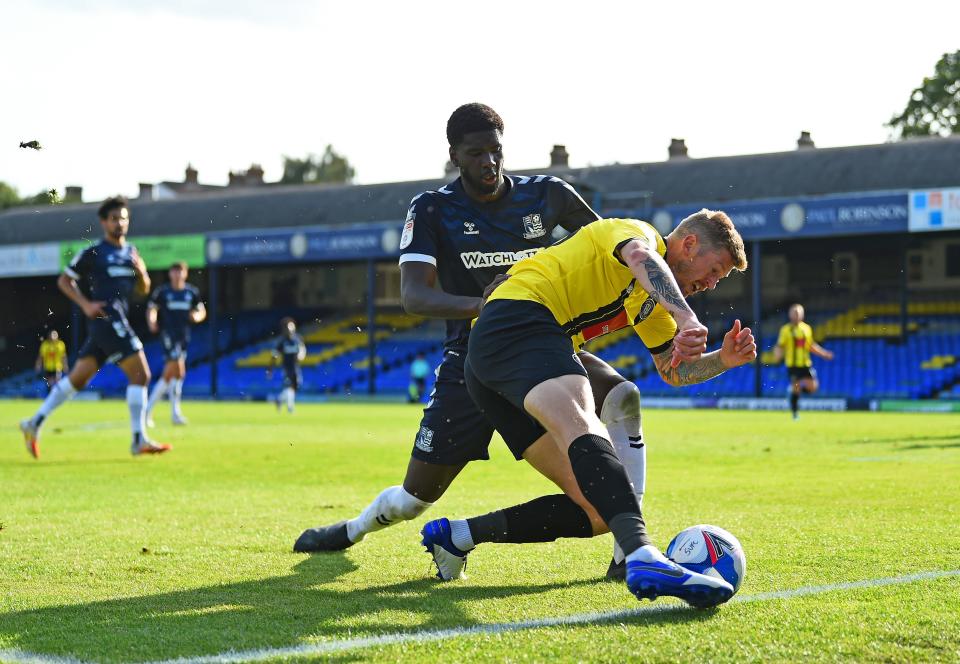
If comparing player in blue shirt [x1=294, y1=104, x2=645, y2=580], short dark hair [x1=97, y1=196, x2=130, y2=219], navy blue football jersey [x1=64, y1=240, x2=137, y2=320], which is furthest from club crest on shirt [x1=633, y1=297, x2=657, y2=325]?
navy blue football jersey [x1=64, y1=240, x2=137, y2=320]

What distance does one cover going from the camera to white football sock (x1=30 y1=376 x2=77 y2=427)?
12297 millimetres

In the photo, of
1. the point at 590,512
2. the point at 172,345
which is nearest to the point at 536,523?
the point at 590,512

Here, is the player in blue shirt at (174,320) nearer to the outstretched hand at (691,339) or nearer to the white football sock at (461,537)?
the white football sock at (461,537)

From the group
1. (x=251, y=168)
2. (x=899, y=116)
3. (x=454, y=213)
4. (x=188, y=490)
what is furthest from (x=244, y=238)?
(x=454, y=213)

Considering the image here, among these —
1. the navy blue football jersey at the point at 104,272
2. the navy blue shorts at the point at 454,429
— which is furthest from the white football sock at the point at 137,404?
the navy blue shorts at the point at 454,429

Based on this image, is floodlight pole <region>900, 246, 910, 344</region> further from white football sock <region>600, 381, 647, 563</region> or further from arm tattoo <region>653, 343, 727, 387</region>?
arm tattoo <region>653, 343, 727, 387</region>

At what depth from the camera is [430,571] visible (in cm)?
546

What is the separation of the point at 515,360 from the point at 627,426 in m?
1.10

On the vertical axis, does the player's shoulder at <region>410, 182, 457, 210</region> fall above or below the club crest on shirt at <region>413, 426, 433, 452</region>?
above

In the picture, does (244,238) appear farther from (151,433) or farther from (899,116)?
(899,116)

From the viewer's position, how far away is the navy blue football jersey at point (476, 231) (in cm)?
572

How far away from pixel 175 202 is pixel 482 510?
48.3 m

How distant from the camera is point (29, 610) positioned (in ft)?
15.0

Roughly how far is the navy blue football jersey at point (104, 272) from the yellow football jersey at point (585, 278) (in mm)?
8522
